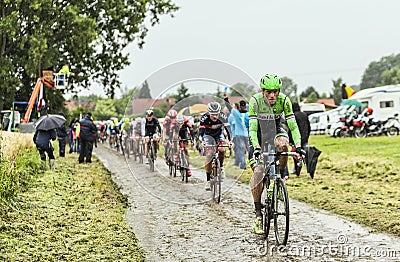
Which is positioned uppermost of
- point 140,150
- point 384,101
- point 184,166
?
point 384,101

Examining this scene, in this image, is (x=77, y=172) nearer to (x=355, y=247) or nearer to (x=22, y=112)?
(x=355, y=247)

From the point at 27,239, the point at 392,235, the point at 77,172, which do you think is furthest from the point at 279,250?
the point at 77,172

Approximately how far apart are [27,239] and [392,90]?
3695 cm

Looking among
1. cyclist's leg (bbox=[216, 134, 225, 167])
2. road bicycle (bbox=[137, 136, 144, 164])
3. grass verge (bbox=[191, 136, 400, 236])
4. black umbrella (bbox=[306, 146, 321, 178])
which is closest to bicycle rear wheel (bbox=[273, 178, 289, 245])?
grass verge (bbox=[191, 136, 400, 236])

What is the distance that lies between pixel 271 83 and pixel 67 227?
3720 mm

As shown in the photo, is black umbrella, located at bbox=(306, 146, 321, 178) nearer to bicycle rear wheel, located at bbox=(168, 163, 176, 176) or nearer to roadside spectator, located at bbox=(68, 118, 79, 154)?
bicycle rear wheel, located at bbox=(168, 163, 176, 176)

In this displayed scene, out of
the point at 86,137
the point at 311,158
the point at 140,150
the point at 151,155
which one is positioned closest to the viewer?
the point at 311,158

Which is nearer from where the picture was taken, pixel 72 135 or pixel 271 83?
pixel 271 83

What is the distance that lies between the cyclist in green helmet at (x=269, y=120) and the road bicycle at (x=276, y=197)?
10 centimetres

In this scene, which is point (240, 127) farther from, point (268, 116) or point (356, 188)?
point (268, 116)

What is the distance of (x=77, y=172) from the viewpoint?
1798 cm

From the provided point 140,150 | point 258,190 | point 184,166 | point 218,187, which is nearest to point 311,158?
point 184,166

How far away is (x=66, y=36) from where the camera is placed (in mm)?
35500

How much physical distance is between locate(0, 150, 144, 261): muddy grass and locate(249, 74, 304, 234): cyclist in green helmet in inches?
83.4
